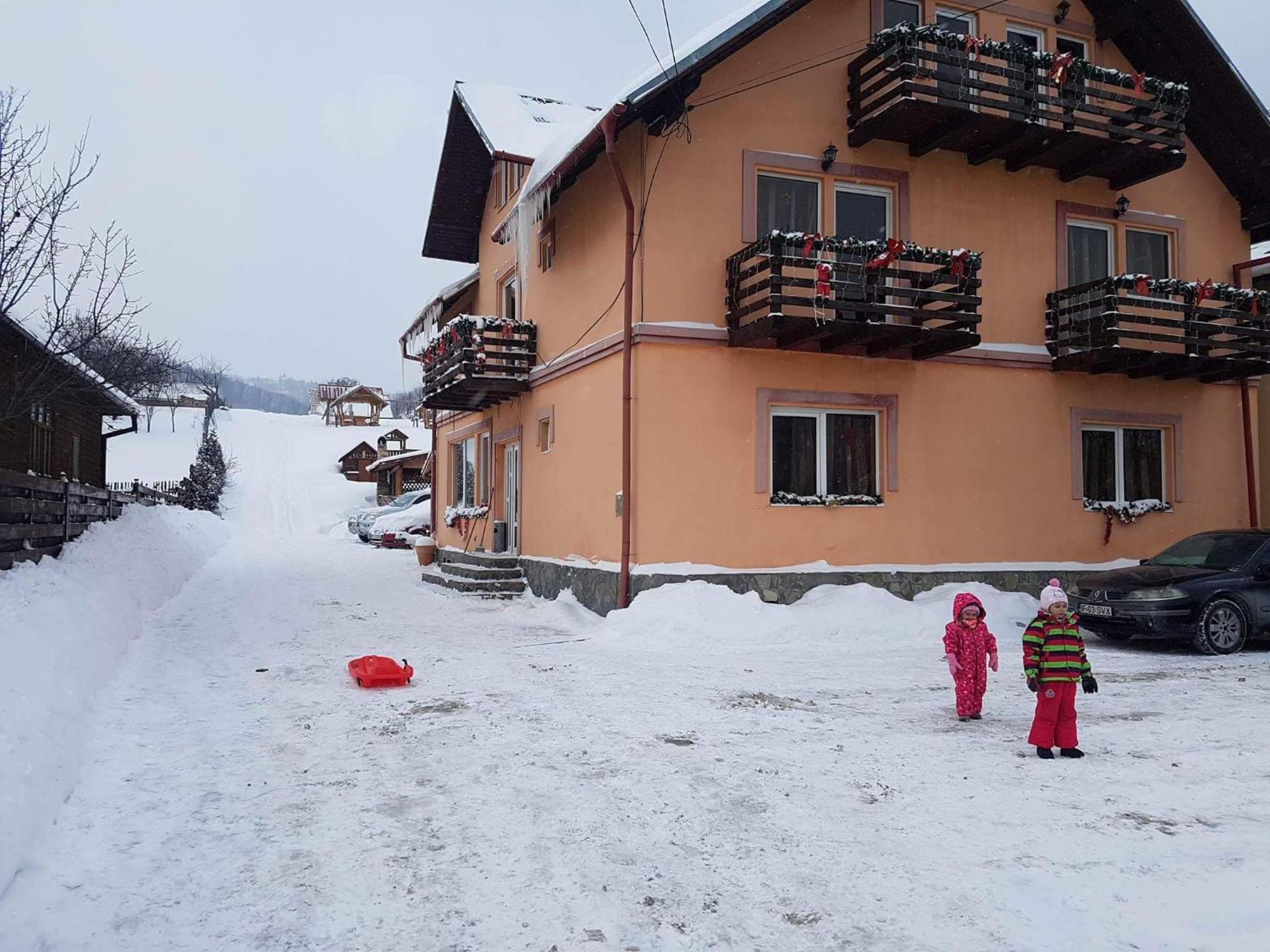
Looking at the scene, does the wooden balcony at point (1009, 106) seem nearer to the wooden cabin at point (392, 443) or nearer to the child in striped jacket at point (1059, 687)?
the child in striped jacket at point (1059, 687)

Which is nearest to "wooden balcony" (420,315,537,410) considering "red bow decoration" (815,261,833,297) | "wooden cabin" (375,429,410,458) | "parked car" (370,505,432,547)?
"red bow decoration" (815,261,833,297)

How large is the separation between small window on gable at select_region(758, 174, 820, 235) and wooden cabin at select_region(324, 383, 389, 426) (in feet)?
236

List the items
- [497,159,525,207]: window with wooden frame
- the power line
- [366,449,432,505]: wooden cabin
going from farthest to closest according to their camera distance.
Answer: [366,449,432,505]: wooden cabin
[497,159,525,207]: window with wooden frame
the power line

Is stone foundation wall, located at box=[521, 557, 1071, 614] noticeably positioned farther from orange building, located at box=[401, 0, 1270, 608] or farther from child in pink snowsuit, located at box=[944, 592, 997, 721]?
child in pink snowsuit, located at box=[944, 592, 997, 721]

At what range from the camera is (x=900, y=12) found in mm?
12766

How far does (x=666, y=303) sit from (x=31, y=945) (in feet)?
30.9

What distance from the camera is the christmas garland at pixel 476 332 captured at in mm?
14641

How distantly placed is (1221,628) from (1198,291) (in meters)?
5.57

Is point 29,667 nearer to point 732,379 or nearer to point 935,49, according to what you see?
point 732,379

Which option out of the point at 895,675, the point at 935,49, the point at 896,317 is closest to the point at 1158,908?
the point at 895,675

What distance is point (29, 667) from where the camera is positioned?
220 inches

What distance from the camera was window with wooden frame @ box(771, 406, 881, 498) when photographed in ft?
38.6

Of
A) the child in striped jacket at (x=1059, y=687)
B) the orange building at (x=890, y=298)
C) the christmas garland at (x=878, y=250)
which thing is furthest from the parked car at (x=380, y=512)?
the child in striped jacket at (x=1059, y=687)

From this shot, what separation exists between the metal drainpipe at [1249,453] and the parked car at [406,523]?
61.7ft
